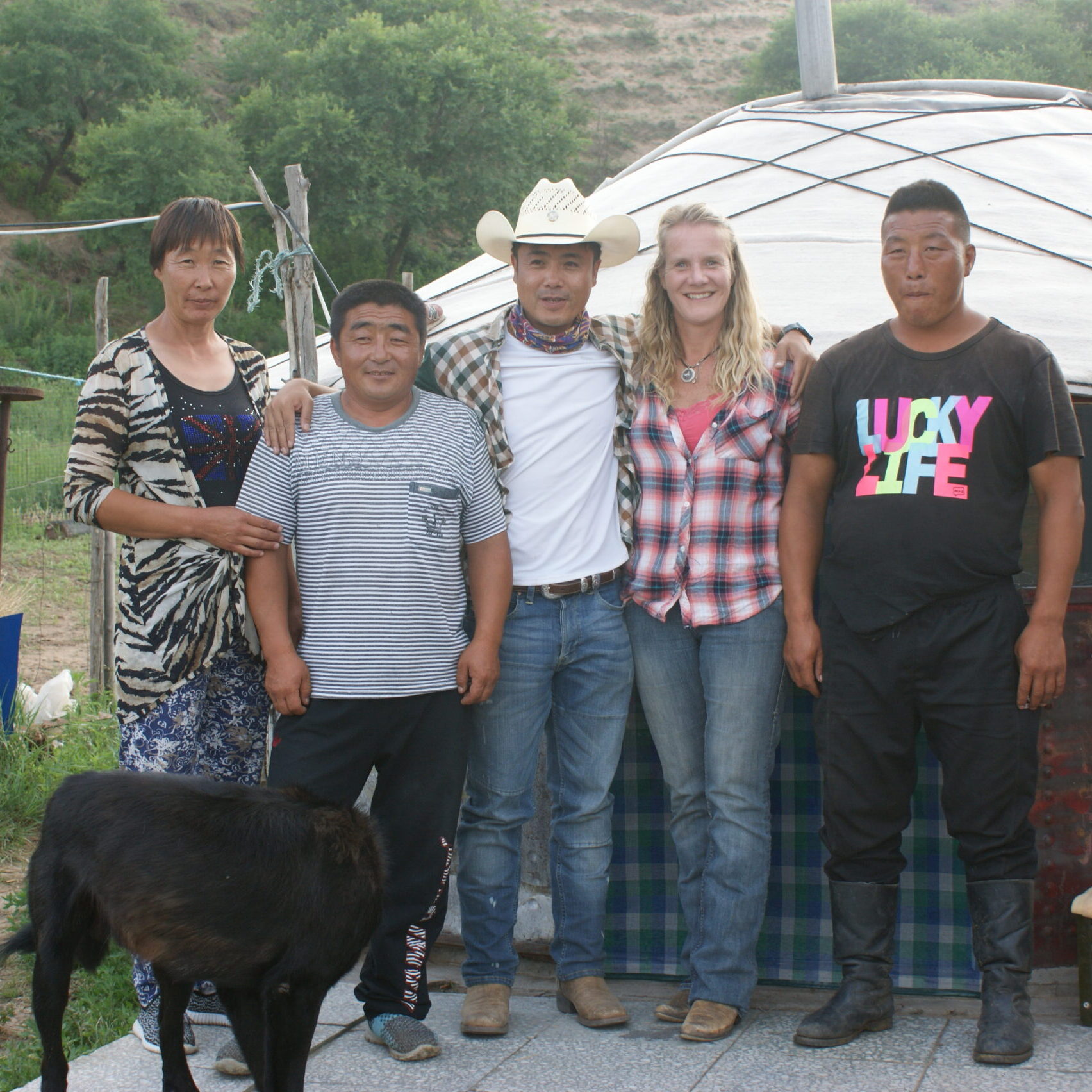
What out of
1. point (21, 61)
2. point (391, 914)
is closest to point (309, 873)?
point (391, 914)

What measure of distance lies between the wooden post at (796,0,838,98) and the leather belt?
162 inches

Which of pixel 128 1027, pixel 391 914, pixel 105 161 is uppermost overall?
pixel 105 161

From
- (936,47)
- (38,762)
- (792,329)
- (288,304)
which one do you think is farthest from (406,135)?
(792,329)

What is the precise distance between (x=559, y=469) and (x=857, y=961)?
1213mm

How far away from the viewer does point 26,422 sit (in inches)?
578

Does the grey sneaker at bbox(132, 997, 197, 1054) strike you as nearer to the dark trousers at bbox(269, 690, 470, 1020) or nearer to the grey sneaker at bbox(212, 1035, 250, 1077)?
the grey sneaker at bbox(212, 1035, 250, 1077)

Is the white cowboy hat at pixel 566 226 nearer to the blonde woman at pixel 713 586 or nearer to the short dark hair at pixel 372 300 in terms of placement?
the blonde woman at pixel 713 586

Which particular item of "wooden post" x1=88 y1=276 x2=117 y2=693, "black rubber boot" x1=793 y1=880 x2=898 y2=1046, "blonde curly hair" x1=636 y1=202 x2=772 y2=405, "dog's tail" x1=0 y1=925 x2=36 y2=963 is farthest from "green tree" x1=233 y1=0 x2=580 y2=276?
"dog's tail" x1=0 y1=925 x2=36 y2=963

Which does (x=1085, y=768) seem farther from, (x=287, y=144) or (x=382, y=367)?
(x=287, y=144)

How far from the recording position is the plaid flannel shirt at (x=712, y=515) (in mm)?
2592

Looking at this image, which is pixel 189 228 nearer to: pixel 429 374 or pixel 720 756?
pixel 429 374

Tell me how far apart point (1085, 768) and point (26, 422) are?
14.0 metres

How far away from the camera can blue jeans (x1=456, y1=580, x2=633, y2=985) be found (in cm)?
262

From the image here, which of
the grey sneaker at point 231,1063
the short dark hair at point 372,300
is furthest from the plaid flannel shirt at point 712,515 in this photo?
the grey sneaker at point 231,1063
